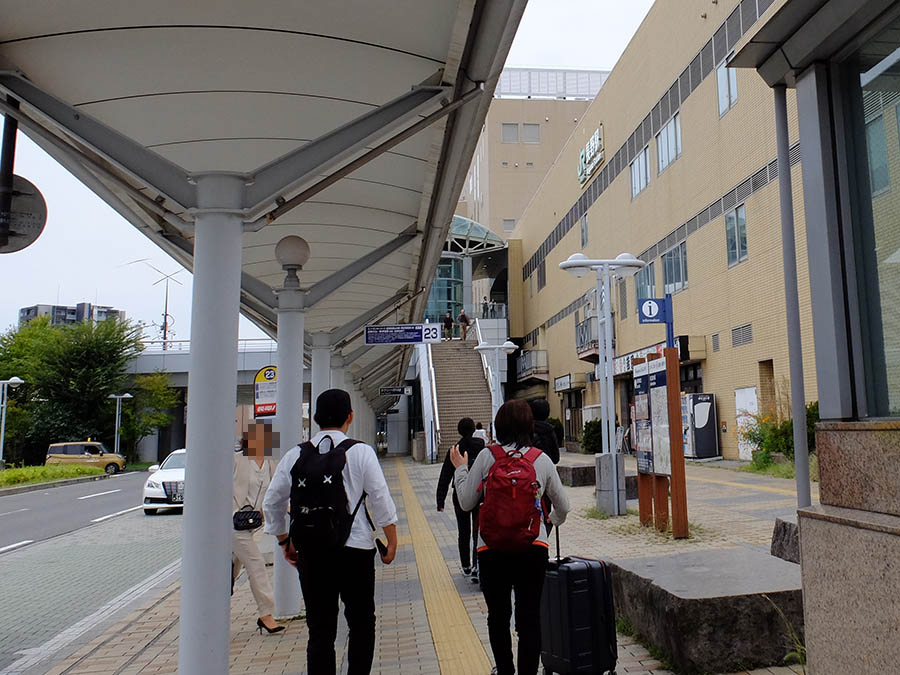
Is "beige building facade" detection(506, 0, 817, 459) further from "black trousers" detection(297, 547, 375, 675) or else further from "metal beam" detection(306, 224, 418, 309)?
"black trousers" detection(297, 547, 375, 675)

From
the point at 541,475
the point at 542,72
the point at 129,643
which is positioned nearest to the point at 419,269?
the point at 129,643

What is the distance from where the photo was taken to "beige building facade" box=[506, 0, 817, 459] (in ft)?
68.0

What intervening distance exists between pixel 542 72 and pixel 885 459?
84025 millimetres

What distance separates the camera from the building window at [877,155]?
321cm

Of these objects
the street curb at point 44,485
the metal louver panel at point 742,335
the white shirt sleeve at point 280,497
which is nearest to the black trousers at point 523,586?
the white shirt sleeve at point 280,497

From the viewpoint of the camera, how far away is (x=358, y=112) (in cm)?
526

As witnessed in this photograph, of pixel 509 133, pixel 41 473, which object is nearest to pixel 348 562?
pixel 41 473

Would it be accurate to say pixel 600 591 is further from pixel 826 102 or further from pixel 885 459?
pixel 826 102

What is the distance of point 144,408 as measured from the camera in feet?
164

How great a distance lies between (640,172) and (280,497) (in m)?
29.0

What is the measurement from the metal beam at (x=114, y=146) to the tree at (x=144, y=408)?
47631mm

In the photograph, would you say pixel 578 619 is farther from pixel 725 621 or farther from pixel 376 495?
pixel 376 495

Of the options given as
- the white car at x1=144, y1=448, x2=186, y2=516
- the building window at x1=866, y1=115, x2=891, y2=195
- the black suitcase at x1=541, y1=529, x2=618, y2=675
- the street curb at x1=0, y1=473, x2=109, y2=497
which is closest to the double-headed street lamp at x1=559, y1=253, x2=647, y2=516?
the black suitcase at x1=541, y1=529, x2=618, y2=675

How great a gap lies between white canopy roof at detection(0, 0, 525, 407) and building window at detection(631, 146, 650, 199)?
998 inches
